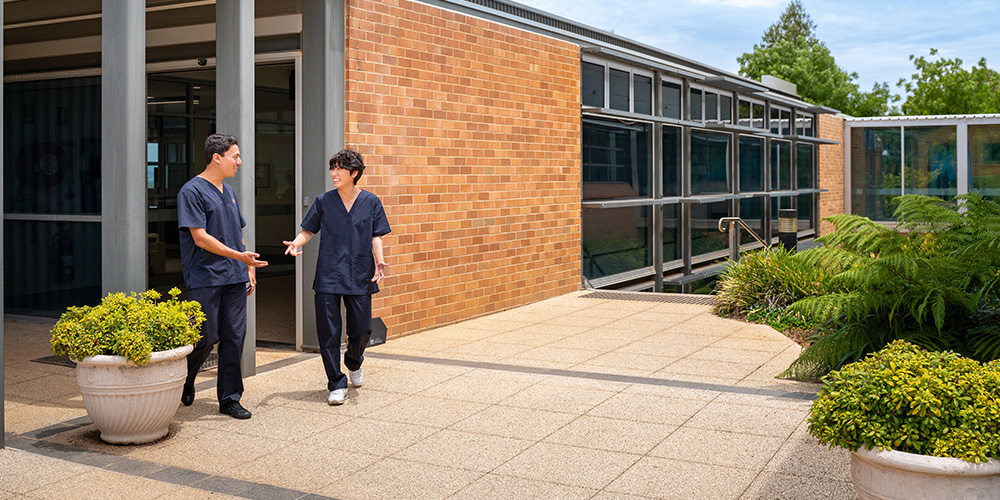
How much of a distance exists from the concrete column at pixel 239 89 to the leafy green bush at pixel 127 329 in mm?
1590

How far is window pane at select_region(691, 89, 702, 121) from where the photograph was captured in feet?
54.7

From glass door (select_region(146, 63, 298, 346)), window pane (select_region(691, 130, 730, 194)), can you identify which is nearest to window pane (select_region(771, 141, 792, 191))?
window pane (select_region(691, 130, 730, 194))

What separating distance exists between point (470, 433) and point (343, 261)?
1.57 m

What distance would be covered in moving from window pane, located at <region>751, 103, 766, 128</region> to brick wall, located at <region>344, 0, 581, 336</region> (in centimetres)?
844

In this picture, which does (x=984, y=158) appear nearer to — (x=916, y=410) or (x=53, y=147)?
(x=53, y=147)

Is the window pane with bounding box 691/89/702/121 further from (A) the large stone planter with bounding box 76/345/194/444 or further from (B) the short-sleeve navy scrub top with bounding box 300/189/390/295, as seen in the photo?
(A) the large stone planter with bounding box 76/345/194/444

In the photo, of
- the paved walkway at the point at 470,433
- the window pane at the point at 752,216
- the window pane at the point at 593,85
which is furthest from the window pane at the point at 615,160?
the paved walkway at the point at 470,433

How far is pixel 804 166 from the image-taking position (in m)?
23.3

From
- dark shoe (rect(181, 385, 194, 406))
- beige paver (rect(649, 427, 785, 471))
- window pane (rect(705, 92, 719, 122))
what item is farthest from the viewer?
window pane (rect(705, 92, 719, 122))

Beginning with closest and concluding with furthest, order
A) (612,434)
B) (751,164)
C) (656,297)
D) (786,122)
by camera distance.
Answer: (612,434) < (656,297) < (751,164) < (786,122)

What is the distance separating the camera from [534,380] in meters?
7.08

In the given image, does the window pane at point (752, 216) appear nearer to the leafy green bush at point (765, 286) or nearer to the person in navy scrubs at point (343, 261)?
the leafy green bush at point (765, 286)

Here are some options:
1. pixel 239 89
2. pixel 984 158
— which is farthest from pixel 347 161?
pixel 984 158

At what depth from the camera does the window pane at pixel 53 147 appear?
10086 millimetres
